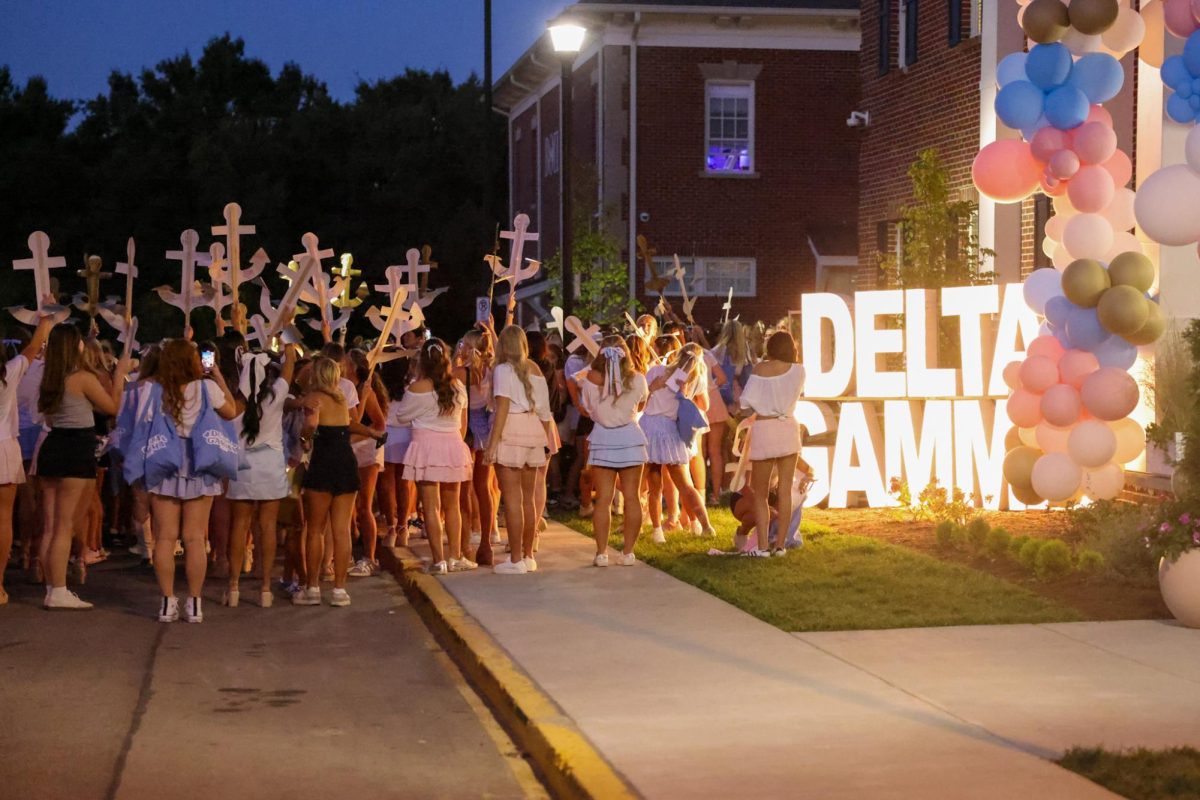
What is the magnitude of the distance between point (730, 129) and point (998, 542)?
863 inches

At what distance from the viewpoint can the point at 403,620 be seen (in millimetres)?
12414

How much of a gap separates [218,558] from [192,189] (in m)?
46.6

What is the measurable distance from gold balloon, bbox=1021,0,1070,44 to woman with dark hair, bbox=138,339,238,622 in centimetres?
692

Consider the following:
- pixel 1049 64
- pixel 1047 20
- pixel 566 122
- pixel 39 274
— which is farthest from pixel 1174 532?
pixel 566 122

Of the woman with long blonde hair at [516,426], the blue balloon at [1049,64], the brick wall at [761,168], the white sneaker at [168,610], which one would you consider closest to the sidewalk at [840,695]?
the woman with long blonde hair at [516,426]

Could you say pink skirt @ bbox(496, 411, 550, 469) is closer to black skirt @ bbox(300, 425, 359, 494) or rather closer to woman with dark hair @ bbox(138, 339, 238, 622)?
black skirt @ bbox(300, 425, 359, 494)

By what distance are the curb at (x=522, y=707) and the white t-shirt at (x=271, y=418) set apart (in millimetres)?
1591

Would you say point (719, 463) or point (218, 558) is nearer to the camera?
point (218, 558)

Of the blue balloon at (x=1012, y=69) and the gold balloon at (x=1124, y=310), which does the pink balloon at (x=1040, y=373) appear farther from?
the blue balloon at (x=1012, y=69)

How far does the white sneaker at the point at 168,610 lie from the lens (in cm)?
1220

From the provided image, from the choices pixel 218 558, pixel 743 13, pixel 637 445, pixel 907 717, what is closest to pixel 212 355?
pixel 218 558

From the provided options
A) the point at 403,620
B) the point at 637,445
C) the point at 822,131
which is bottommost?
the point at 403,620

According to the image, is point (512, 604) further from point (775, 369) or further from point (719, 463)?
point (719, 463)

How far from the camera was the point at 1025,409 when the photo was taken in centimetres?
1452
